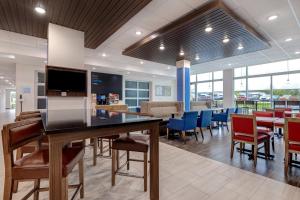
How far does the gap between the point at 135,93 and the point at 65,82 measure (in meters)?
7.85

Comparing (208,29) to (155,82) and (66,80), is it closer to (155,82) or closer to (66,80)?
(66,80)

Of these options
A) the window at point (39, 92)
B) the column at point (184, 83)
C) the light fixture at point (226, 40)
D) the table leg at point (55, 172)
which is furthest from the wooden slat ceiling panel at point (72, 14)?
the window at point (39, 92)

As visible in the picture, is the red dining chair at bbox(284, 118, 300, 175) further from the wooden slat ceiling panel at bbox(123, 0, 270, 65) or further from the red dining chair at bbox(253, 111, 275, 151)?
the wooden slat ceiling panel at bbox(123, 0, 270, 65)

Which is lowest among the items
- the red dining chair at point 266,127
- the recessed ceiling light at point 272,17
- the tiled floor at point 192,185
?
the tiled floor at point 192,185

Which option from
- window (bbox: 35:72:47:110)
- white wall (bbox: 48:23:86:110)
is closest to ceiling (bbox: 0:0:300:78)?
white wall (bbox: 48:23:86:110)

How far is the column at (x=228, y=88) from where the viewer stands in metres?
9.53

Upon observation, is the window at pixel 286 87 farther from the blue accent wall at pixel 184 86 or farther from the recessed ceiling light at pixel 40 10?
the recessed ceiling light at pixel 40 10

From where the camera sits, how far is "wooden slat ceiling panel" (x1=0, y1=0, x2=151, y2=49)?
287 cm

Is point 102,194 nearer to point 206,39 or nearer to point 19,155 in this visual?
point 19,155

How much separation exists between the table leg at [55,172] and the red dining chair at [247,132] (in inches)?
119

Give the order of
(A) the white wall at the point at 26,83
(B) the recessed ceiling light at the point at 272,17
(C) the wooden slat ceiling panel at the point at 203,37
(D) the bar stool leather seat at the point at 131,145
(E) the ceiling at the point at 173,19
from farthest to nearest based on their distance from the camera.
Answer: (A) the white wall at the point at 26,83 < (B) the recessed ceiling light at the point at 272,17 < (C) the wooden slat ceiling panel at the point at 203,37 < (E) the ceiling at the point at 173,19 < (D) the bar stool leather seat at the point at 131,145

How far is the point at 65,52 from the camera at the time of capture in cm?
370

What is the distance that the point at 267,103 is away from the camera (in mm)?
8508

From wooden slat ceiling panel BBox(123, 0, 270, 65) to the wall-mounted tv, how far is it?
92.8 inches
